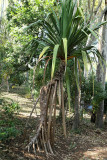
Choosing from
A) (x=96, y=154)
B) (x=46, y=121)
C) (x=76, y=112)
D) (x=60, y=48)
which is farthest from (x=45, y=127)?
(x=76, y=112)

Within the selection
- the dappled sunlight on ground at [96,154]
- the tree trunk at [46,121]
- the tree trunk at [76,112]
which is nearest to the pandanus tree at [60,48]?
the tree trunk at [46,121]

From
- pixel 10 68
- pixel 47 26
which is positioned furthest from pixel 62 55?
pixel 10 68

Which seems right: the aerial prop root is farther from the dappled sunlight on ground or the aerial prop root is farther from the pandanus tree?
the dappled sunlight on ground

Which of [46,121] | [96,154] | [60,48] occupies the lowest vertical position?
[96,154]

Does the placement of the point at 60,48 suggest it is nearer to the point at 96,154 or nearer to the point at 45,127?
the point at 45,127

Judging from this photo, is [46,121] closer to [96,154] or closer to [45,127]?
[45,127]

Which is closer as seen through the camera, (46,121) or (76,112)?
(46,121)

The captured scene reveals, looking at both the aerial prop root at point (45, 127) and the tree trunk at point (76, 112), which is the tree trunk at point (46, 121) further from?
the tree trunk at point (76, 112)

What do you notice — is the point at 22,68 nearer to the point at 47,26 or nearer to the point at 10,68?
the point at 10,68

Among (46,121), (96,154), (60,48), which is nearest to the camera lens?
(60,48)

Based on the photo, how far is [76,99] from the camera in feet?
20.4

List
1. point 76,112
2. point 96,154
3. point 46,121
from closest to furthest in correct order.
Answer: point 46,121 → point 96,154 → point 76,112

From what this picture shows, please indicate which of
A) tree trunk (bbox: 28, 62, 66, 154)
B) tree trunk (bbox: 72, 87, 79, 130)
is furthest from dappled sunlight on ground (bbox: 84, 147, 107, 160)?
tree trunk (bbox: 72, 87, 79, 130)

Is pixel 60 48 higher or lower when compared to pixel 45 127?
higher
